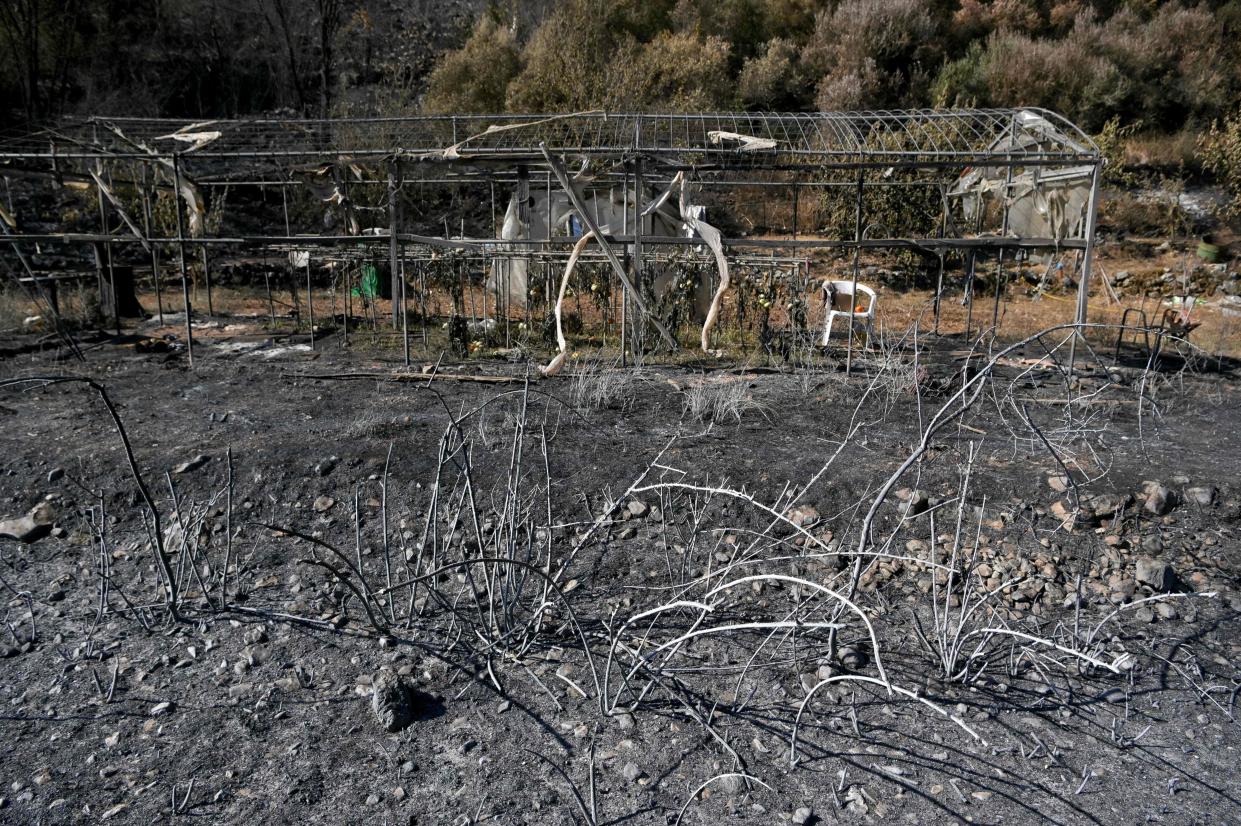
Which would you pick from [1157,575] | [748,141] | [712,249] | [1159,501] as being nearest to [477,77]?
[748,141]

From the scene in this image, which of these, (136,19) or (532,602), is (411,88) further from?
(532,602)

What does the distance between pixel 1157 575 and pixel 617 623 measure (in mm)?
2626

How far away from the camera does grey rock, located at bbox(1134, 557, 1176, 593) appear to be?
4.43 meters

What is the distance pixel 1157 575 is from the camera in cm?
443

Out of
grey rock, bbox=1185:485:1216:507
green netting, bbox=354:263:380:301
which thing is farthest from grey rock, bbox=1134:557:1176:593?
green netting, bbox=354:263:380:301

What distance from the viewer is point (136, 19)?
22.3m

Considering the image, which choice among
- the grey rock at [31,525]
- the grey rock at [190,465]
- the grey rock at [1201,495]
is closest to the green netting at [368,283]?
the grey rock at [190,465]

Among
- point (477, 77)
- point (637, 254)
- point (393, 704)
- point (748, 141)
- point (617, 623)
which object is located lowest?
point (617, 623)

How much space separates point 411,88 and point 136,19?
6.93 metres

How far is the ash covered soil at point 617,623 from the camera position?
3062 millimetres

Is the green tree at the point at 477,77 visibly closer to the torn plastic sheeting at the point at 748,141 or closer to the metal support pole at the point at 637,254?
the torn plastic sheeting at the point at 748,141

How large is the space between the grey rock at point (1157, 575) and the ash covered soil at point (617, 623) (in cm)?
2

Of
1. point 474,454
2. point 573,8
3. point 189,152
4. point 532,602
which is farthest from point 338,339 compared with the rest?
point 573,8

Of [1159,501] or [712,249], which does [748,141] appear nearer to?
[712,249]
